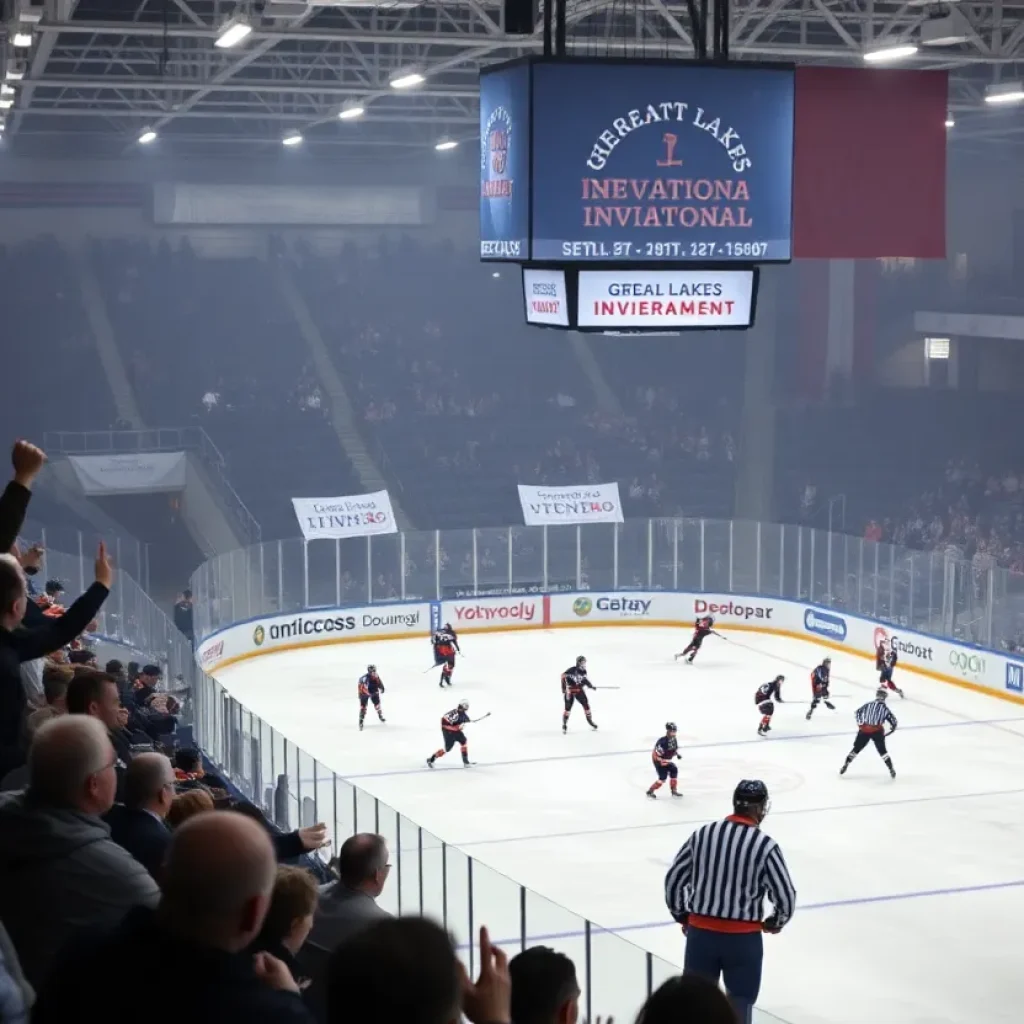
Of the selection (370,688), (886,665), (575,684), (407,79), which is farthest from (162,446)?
(886,665)

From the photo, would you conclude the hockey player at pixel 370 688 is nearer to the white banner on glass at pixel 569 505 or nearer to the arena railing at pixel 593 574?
the arena railing at pixel 593 574

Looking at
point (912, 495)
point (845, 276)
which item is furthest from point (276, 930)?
point (845, 276)

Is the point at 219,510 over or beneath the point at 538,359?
beneath

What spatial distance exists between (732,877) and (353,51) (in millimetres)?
18332

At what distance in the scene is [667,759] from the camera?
59.0ft

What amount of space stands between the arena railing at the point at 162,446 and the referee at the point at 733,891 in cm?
2540

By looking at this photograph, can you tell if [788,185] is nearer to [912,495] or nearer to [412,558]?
[412,558]

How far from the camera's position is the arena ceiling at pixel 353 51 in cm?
1991

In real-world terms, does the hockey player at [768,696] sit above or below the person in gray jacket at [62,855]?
below

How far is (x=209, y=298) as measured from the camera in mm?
41219

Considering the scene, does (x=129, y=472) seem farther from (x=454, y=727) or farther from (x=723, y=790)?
(x=723, y=790)

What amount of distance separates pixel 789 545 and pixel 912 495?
7.99 m

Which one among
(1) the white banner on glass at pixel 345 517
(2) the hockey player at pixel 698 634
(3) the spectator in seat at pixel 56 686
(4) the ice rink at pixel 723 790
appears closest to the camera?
(3) the spectator in seat at pixel 56 686

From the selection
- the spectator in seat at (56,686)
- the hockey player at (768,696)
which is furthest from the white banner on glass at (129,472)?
the spectator in seat at (56,686)
